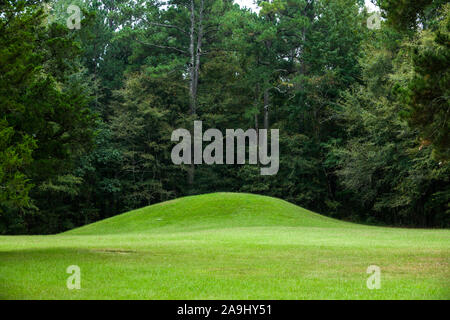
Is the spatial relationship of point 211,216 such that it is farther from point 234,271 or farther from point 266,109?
point 234,271

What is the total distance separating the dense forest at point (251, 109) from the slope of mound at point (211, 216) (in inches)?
298

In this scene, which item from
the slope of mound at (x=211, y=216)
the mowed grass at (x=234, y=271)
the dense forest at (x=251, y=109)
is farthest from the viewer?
the dense forest at (x=251, y=109)

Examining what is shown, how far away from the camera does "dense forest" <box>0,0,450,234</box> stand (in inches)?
1687

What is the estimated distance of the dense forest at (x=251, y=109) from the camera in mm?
42844

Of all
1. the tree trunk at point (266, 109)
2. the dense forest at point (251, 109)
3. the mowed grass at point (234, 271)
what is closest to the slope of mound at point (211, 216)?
the dense forest at point (251, 109)

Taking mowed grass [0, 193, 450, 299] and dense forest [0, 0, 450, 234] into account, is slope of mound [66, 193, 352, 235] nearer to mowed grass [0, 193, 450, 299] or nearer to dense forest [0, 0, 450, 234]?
dense forest [0, 0, 450, 234]

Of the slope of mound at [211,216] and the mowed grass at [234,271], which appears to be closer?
the mowed grass at [234,271]

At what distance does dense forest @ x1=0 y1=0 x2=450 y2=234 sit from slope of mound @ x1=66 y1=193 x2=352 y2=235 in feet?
24.8

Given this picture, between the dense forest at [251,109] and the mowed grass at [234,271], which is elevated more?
the dense forest at [251,109]

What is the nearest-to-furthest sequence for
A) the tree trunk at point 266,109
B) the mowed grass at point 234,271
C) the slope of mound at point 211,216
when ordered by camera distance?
the mowed grass at point 234,271 < the slope of mound at point 211,216 < the tree trunk at point 266,109

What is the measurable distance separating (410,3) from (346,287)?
9.24 meters

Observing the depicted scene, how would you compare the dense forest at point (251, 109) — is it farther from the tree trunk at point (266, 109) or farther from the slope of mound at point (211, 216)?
the slope of mound at point (211, 216)

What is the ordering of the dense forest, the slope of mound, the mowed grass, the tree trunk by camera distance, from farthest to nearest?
the tree trunk
the dense forest
the slope of mound
the mowed grass

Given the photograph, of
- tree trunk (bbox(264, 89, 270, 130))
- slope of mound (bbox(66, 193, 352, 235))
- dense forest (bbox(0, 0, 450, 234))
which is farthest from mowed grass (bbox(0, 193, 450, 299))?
tree trunk (bbox(264, 89, 270, 130))
